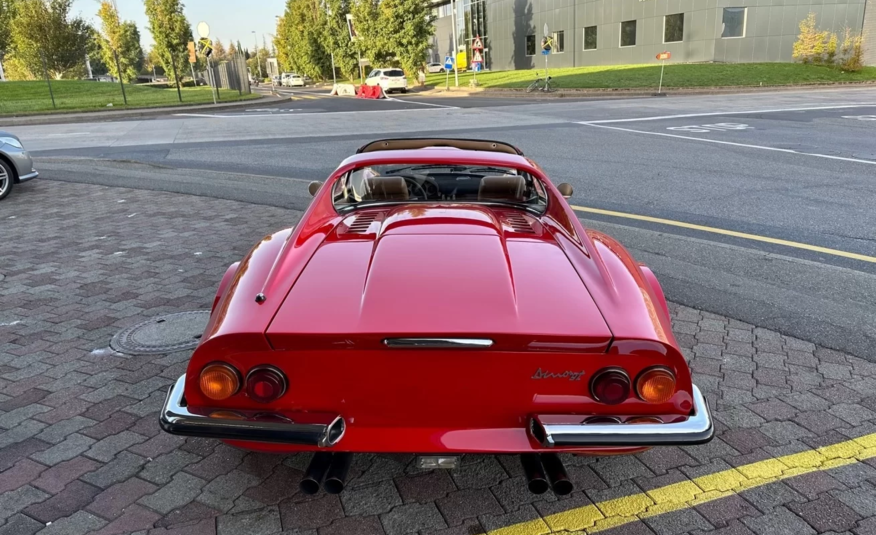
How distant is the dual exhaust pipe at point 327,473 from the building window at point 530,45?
178 ft

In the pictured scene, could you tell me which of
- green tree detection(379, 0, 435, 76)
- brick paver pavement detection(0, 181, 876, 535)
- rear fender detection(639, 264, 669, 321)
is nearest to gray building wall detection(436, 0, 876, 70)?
green tree detection(379, 0, 435, 76)

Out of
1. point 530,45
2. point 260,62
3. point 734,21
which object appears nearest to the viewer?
point 734,21

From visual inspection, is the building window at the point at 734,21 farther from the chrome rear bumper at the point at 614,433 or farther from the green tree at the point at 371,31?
the chrome rear bumper at the point at 614,433

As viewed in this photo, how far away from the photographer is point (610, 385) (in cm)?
227

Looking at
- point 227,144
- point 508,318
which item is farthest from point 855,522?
point 227,144

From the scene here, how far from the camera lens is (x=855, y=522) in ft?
8.16

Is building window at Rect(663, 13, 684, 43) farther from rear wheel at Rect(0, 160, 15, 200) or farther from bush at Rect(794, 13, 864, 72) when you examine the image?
rear wheel at Rect(0, 160, 15, 200)

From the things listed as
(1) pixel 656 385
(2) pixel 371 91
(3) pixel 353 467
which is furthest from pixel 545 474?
(2) pixel 371 91

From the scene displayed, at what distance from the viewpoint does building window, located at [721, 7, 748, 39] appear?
36719 millimetres

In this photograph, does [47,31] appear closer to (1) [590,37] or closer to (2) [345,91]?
(2) [345,91]

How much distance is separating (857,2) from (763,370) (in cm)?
4326

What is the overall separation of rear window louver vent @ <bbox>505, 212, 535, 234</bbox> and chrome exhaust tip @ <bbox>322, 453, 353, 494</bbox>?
1.41 metres

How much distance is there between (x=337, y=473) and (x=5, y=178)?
368 inches

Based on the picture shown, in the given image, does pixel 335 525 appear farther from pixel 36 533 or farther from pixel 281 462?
pixel 36 533
